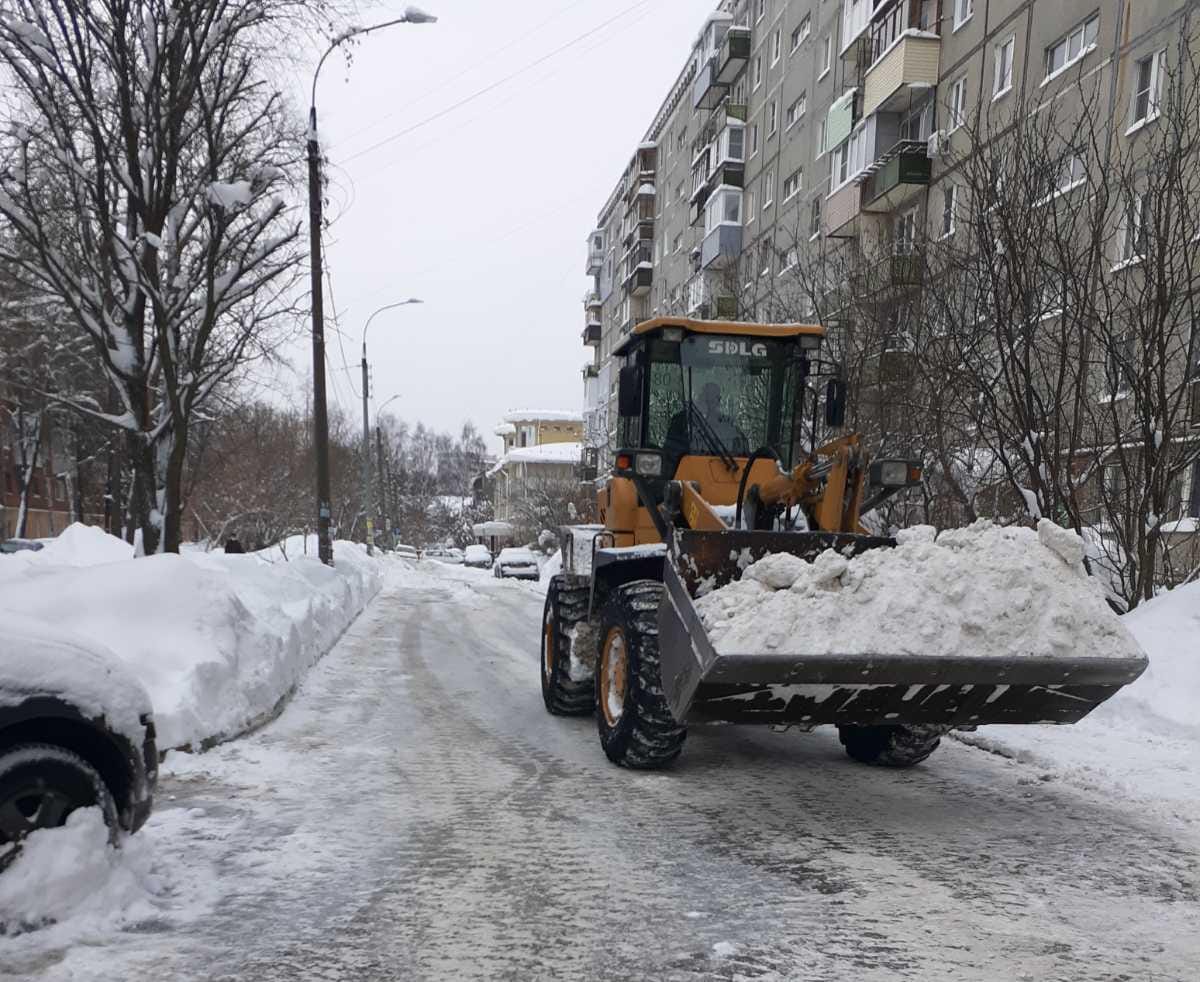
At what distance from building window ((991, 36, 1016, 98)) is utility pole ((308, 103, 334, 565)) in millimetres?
13980

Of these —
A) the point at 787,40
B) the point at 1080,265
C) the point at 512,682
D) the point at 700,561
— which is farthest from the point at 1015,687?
the point at 787,40

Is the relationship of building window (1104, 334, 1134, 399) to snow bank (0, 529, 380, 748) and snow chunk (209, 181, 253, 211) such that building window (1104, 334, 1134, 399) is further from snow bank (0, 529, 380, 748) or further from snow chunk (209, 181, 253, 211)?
snow chunk (209, 181, 253, 211)

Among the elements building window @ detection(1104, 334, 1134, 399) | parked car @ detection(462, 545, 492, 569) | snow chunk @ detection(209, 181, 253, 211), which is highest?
snow chunk @ detection(209, 181, 253, 211)

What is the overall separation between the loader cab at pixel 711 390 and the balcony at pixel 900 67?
61.1 feet

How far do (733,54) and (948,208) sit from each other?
28613mm

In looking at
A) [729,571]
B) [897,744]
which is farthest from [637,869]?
[897,744]

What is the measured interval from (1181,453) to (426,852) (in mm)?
8336

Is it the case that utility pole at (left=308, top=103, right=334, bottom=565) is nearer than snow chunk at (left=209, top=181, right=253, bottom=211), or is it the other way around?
snow chunk at (left=209, top=181, right=253, bottom=211)

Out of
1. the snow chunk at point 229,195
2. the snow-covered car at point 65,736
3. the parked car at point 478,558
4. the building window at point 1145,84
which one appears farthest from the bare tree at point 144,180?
the parked car at point 478,558

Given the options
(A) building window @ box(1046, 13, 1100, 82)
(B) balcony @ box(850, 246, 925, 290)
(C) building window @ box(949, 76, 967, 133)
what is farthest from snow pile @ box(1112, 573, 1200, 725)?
(C) building window @ box(949, 76, 967, 133)

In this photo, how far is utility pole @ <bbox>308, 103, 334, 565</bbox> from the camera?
15625 mm

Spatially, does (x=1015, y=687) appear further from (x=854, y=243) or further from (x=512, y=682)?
(x=854, y=243)

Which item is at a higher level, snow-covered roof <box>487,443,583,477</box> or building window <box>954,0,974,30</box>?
Answer: building window <box>954,0,974,30</box>

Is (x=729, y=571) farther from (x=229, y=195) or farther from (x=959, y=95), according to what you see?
(x=959, y=95)
